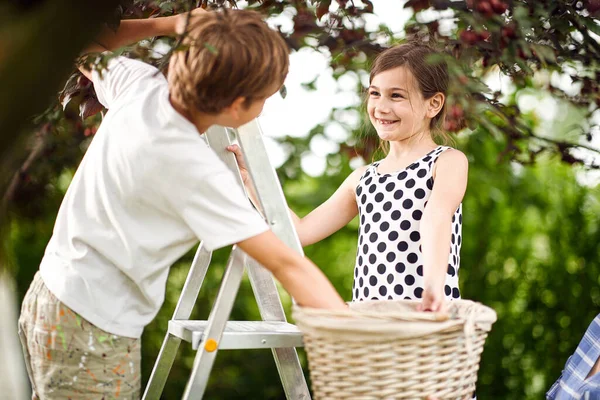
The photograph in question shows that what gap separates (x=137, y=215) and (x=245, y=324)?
0.56 meters

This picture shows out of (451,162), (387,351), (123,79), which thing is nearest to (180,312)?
(123,79)

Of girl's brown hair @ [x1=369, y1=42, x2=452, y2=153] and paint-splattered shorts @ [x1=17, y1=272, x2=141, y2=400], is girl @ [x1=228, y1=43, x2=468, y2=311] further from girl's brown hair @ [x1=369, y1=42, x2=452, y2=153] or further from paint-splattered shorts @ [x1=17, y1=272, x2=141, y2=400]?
paint-splattered shorts @ [x1=17, y1=272, x2=141, y2=400]

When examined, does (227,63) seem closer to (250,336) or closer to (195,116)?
(195,116)

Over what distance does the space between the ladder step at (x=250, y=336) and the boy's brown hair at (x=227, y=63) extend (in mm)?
543

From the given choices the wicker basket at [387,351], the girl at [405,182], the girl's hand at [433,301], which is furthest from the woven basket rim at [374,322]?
the girl at [405,182]

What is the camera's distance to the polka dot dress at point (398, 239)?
2281 millimetres

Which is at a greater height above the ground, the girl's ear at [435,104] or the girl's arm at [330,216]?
the girl's ear at [435,104]

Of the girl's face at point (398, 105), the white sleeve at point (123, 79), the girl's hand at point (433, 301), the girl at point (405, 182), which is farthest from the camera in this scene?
the girl's face at point (398, 105)

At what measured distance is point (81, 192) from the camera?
178 centimetres

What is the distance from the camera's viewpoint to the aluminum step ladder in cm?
177

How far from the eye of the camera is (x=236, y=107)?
1745mm

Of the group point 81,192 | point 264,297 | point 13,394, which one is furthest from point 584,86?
point 13,394

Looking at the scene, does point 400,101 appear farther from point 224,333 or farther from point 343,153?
point 343,153

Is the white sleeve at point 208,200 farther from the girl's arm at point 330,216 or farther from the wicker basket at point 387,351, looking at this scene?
the girl's arm at point 330,216
